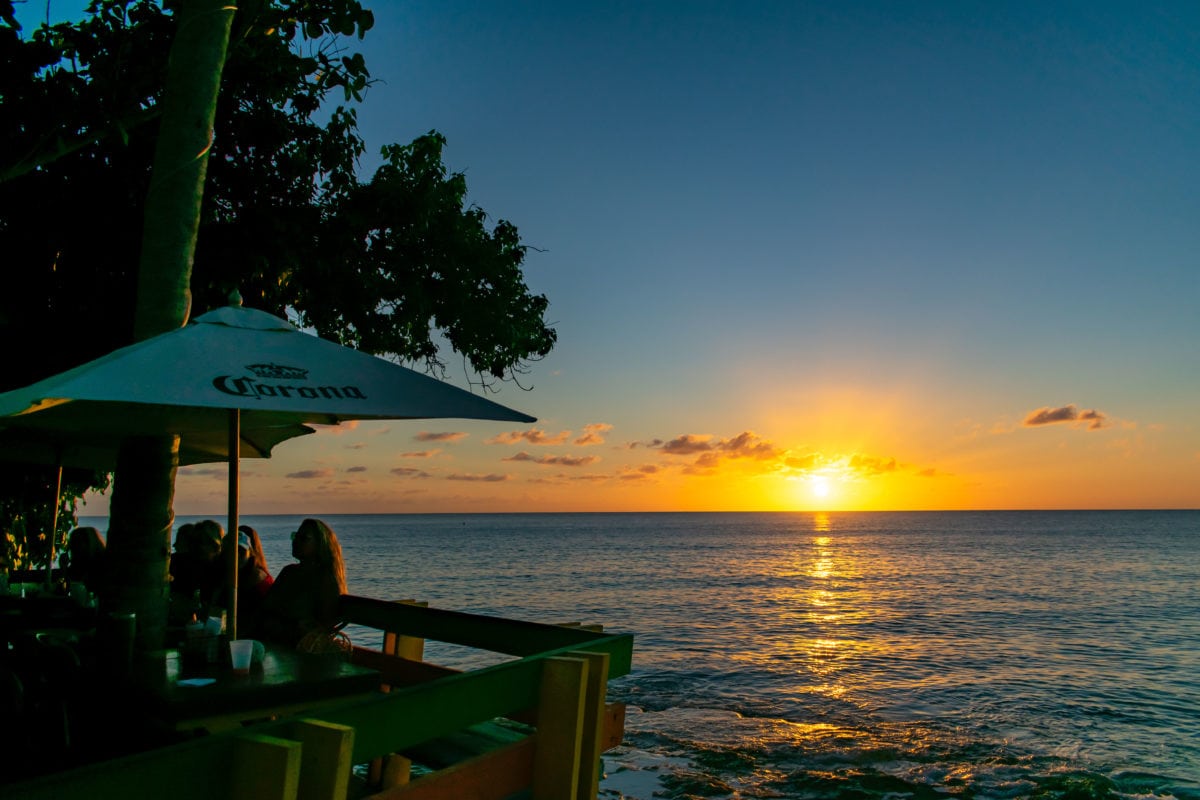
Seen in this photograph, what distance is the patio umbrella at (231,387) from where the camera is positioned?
3.63 meters

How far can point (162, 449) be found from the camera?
495 cm

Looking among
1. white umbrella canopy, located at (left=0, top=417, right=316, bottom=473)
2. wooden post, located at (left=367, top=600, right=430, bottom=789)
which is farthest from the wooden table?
white umbrella canopy, located at (left=0, top=417, right=316, bottom=473)

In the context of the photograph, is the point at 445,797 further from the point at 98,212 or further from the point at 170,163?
the point at 98,212

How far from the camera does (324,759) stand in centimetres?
215

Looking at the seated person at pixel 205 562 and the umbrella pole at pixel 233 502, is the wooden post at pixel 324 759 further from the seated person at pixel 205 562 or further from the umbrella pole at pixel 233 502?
the seated person at pixel 205 562

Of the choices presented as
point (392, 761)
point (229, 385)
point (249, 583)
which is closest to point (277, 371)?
point (229, 385)

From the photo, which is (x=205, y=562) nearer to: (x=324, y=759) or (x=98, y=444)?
(x=98, y=444)

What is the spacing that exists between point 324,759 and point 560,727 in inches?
49.0

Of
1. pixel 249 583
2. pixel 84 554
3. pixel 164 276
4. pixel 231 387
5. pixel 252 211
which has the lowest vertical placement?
pixel 84 554

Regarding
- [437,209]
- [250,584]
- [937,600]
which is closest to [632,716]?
[250,584]

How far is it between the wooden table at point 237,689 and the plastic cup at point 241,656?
0.04m

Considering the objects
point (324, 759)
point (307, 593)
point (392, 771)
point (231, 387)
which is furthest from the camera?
point (392, 771)

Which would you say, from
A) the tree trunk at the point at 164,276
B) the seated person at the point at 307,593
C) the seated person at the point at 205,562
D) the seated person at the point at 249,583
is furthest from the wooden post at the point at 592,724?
the seated person at the point at 205,562

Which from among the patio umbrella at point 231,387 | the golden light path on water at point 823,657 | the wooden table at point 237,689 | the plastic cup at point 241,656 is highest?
the patio umbrella at point 231,387
